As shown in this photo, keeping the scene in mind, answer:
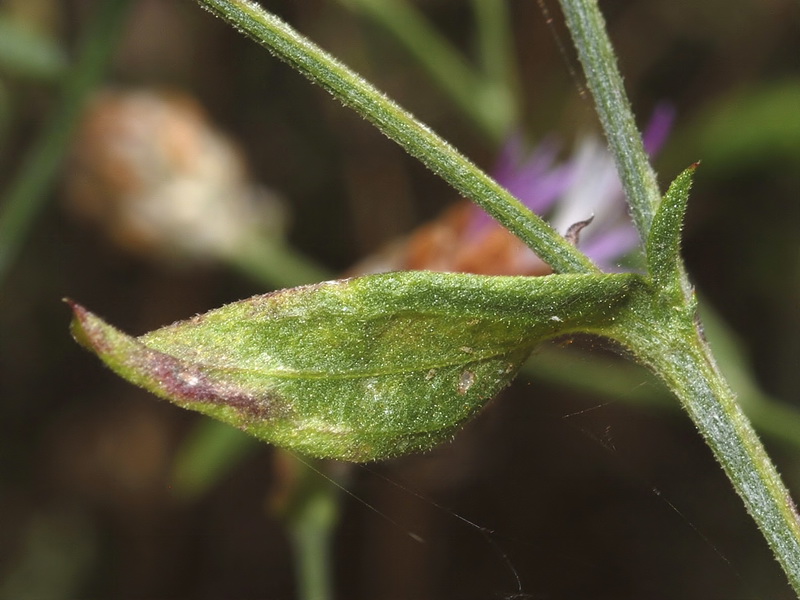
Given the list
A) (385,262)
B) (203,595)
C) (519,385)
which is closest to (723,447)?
(385,262)

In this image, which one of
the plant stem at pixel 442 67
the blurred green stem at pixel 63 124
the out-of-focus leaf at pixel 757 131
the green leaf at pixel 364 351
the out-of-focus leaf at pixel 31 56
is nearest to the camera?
the green leaf at pixel 364 351

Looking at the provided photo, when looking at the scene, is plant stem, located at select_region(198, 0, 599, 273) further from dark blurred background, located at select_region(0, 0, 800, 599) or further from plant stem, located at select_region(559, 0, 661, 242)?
dark blurred background, located at select_region(0, 0, 800, 599)

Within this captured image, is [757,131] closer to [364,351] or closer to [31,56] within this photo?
[31,56]

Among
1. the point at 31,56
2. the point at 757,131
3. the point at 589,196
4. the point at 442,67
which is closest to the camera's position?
the point at 589,196

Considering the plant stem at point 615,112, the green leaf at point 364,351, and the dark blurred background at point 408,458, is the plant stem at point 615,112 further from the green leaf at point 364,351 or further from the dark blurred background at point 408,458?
the dark blurred background at point 408,458

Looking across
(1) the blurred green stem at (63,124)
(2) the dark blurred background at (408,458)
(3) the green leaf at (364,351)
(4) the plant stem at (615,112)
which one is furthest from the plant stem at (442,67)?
(3) the green leaf at (364,351)

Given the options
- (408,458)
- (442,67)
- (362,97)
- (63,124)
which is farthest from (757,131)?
(362,97)

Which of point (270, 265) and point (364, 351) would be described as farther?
point (270, 265)

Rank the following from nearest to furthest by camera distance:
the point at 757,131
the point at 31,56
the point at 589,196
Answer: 1. the point at 589,196
2. the point at 31,56
3. the point at 757,131
